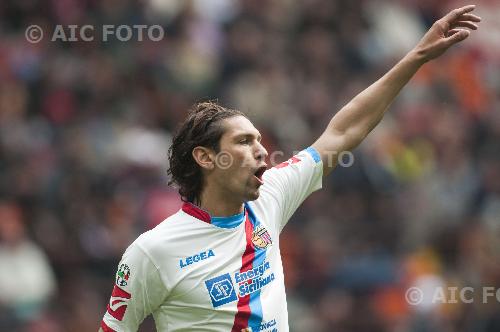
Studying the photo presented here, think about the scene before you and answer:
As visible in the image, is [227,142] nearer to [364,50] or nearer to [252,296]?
[252,296]

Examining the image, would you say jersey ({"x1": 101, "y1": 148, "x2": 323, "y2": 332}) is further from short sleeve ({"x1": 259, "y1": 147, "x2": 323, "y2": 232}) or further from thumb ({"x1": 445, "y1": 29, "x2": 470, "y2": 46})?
thumb ({"x1": 445, "y1": 29, "x2": 470, "y2": 46})

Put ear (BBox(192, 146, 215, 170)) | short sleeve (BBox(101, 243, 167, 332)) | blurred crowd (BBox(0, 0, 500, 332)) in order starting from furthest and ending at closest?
1. blurred crowd (BBox(0, 0, 500, 332))
2. ear (BBox(192, 146, 215, 170))
3. short sleeve (BBox(101, 243, 167, 332))

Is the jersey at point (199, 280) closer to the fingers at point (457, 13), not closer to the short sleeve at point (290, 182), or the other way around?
the short sleeve at point (290, 182)

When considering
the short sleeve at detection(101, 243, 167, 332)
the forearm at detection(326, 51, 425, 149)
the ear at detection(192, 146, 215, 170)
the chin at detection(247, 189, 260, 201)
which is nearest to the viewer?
the short sleeve at detection(101, 243, 167, 332)

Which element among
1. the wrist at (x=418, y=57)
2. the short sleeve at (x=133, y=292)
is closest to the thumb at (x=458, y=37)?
the wrist at (x=418, y=57)

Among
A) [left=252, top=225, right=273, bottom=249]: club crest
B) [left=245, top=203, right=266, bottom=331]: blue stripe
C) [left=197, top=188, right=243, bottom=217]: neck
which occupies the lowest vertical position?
[left=245, top=203, right=266, bottom=331]: blue stripe

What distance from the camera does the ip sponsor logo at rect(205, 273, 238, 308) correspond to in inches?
204

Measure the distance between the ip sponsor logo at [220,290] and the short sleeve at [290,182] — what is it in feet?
1.67

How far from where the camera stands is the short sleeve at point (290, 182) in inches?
220

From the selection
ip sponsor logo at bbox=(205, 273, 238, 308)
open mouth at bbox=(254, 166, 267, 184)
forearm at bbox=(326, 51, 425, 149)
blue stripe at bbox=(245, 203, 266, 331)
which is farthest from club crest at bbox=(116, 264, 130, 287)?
forearm at bbox=(326, 51, 425, 149)

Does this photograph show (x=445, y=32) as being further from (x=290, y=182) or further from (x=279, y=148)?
(x=279, y=148)

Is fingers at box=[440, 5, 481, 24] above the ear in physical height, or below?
above

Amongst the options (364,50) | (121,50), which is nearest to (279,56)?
(364,50)

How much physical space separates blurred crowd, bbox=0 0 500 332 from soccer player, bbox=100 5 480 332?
4916 millimetres
